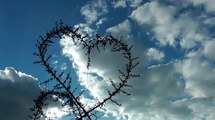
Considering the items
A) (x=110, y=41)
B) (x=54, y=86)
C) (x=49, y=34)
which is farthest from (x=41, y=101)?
(x=110, y=41)

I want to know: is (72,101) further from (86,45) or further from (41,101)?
(86,45)

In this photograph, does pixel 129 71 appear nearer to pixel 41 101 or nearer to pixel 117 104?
pixel 117 104

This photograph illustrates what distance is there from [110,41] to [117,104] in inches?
59.7

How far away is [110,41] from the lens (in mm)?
7582

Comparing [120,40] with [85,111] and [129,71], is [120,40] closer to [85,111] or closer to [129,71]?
[129,71]

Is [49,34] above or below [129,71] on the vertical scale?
above

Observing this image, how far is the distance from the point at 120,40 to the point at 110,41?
1.03 ft

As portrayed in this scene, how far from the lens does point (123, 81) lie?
7418 mm

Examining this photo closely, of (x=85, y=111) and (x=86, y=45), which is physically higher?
(x=86, y=45)

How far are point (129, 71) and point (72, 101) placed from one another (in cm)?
151

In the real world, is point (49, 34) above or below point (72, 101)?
above

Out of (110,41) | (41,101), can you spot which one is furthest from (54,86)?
(110,41)

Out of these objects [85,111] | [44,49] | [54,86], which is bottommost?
[85,111]

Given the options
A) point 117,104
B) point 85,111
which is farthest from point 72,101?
point 117,104
